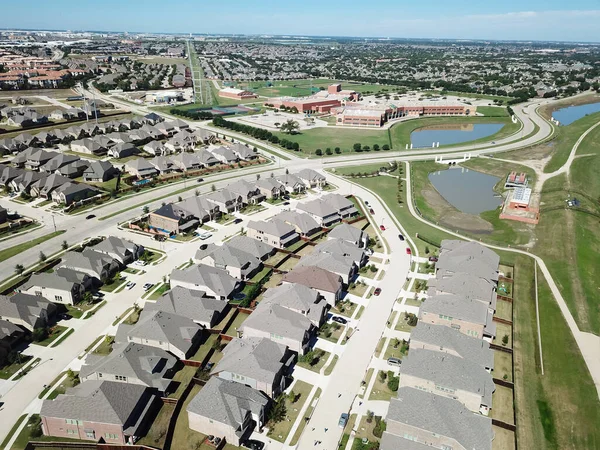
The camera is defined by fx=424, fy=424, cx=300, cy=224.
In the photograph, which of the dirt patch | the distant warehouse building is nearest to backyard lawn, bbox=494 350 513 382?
the dirt patch

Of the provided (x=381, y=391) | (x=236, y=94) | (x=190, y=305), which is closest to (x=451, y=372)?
(x=381, y=391)

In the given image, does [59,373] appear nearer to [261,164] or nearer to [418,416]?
[418,416]

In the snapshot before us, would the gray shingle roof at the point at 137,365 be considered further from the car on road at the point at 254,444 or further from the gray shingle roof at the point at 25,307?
the gray shingle roof at the point at 25,307

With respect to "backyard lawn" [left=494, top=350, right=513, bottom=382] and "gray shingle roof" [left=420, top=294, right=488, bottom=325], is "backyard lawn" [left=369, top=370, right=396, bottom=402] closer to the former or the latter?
"gray shingle roof" [left=420, top=294, right=488, bottom=325]

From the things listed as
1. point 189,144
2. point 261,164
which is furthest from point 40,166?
point 261,164

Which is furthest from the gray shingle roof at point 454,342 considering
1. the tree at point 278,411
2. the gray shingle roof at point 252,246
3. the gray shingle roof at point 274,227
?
the gray shingle roof at point 274,227

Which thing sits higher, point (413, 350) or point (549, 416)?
point (413, 350)

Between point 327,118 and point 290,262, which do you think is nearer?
point 290,262
